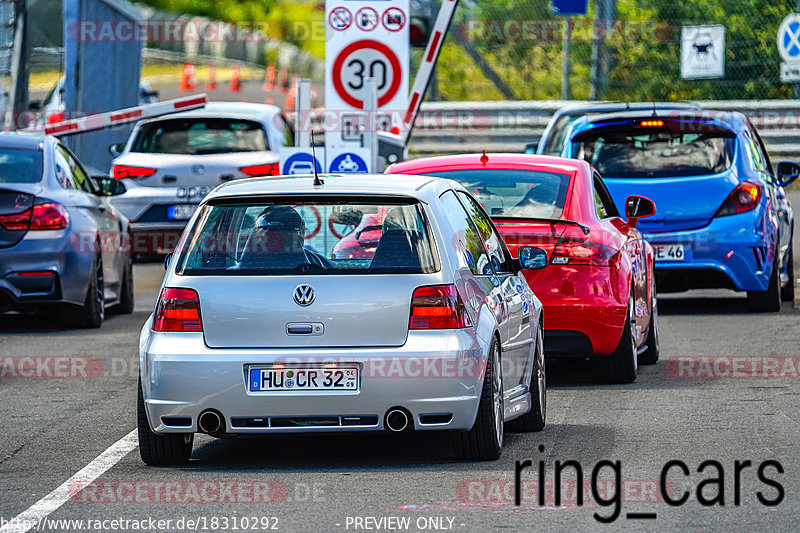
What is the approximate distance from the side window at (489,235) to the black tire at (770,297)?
21.9ft

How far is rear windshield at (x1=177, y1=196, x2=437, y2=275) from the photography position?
8.59 m

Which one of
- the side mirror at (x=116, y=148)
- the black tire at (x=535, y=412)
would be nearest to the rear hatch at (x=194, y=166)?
the side mirror at (x=116, y=148)

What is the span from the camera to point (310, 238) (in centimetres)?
877

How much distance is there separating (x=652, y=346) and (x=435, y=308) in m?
4.82

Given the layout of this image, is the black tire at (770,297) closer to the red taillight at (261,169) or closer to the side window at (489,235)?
the red taillight at (261,169)

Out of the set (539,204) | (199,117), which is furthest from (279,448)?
(199,117)

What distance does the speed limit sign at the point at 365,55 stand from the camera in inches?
645

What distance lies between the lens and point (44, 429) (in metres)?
10.2

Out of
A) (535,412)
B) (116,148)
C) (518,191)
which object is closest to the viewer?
(535,412)

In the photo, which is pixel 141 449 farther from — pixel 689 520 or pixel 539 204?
pixel 539 204

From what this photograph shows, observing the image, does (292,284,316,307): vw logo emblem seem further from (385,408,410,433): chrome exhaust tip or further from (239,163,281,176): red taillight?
(239,163,281,176): red taillight

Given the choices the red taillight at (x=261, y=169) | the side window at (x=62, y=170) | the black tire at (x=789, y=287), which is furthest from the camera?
the red taillight at (x=261, y=169)

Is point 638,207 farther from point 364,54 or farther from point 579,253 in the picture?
point 364,54

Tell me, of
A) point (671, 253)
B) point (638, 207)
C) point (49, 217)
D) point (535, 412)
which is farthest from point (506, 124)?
point (535, 412)
